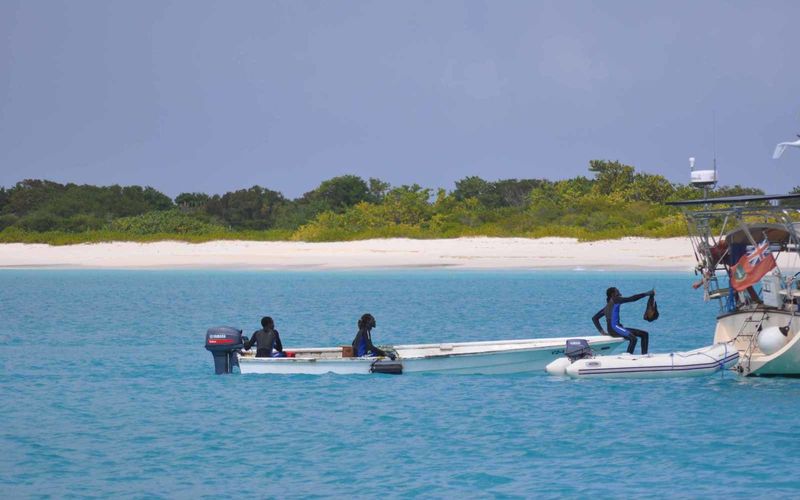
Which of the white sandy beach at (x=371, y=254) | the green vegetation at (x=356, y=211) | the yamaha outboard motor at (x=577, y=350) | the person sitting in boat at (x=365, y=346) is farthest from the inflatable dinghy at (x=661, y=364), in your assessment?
the green vegetation at (x=356, y=211)

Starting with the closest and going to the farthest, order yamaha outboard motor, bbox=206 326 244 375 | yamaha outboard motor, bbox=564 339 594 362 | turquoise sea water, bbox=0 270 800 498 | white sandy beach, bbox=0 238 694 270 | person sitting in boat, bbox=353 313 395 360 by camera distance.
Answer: turquoise sea water, bbox=0 270 800 498
yamaha outboard motor, bbox=564 339 594 362
person sitting in boat, bbox=353 313 395 360
yamaha outboard motor, bbox=206 326 244 375
white sandy beach, bbox=0 238 694 270

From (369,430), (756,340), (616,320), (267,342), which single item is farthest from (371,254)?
(369,430)

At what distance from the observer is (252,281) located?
5609 cm

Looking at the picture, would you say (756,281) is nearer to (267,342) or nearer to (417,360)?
(417,360)

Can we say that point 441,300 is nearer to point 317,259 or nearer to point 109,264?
point 317,259

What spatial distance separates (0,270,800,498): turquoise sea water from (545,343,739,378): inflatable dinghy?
23cm

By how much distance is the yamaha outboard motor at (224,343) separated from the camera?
68.2ft

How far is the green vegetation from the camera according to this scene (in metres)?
63.5

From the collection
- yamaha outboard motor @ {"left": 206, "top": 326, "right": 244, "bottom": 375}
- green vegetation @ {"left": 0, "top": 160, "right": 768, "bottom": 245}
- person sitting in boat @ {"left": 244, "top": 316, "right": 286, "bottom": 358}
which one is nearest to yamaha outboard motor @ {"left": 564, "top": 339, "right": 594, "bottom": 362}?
person sitting in boat @ {"left": 244, "top": 316, "right": 286, "bottom": 358}

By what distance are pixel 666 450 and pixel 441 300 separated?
27699mm

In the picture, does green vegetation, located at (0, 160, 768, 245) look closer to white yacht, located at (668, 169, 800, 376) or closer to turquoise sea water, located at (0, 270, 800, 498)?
turquoise sea water, located at (0, 270, 800, 498)

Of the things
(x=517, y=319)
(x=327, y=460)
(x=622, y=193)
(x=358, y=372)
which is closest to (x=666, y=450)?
(x=327, y=460)

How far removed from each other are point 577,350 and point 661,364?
1433mm

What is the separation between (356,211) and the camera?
72750 mm
